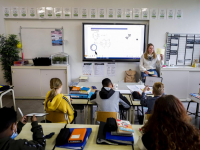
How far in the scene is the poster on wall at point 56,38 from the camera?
428 centimetres

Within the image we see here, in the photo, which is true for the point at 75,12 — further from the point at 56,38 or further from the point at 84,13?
the point at 56,38

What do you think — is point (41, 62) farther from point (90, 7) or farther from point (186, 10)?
point (186, 10)

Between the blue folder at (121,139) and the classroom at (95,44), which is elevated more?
the classroom at (95,44)

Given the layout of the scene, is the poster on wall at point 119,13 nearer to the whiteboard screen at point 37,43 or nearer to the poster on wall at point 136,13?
the poster on wall at point 136,13

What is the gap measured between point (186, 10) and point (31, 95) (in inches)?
189

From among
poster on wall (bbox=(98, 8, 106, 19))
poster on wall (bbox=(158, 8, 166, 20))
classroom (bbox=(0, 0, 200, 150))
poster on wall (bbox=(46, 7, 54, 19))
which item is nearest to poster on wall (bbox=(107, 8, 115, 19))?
classroom (bbox=(0, 0, 200, 150))

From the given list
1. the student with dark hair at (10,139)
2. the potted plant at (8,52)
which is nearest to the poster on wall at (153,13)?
the potted plant at (8,52)

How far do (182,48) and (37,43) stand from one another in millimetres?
4087

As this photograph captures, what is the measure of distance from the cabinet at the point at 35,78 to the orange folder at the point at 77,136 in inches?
113

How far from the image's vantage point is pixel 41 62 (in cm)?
407

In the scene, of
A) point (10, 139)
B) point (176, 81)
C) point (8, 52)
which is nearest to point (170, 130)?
point (10, 139)

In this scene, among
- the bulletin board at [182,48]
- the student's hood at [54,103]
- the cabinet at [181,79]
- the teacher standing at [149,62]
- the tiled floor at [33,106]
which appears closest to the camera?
the student's hood at [54,103]

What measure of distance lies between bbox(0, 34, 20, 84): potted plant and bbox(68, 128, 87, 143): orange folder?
144 inches

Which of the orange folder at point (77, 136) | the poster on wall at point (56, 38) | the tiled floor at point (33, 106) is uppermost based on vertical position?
the poster on wall at point (56, 38)
